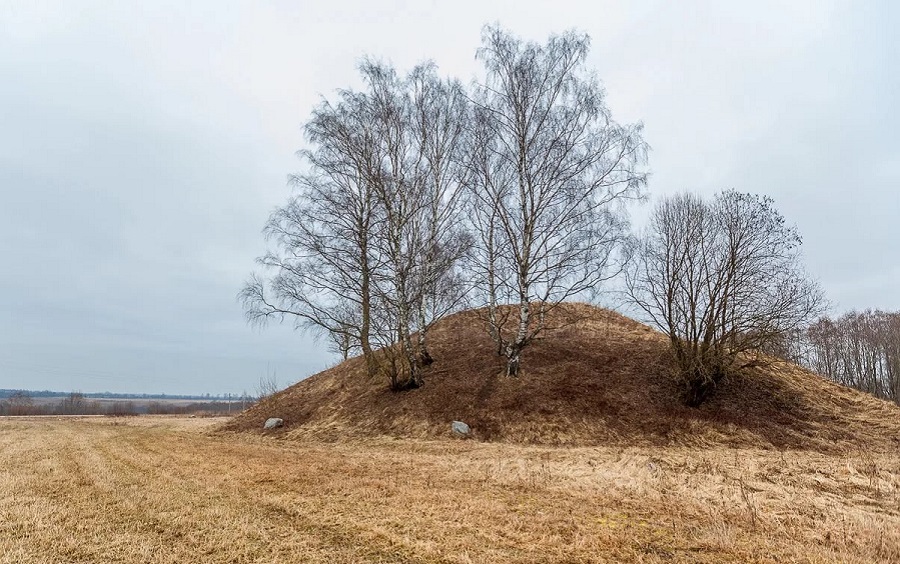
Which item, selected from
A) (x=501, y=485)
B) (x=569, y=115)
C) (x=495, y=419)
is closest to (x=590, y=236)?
(x=569, y=115)

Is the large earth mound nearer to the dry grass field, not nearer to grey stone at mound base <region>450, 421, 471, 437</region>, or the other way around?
grey stone at mound base <region>450, 421, 471, 437</region>

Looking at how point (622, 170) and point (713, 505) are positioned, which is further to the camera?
point (622, 170)

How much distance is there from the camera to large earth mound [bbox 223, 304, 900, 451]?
549 inches

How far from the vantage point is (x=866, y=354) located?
3903cm

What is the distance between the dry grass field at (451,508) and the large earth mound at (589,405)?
2843mm

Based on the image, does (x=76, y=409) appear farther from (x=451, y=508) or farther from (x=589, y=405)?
(x=451, y=508)

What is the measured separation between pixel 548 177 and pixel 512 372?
727 cm

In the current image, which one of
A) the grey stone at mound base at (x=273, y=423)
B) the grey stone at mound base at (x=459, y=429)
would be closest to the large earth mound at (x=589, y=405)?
the grey stone at mound base at (x=459, y=429)

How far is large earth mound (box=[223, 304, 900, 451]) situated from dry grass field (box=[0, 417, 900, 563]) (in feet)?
9.33

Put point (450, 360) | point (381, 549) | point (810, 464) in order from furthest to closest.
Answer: point (450, 360)
point (810, 464)
point (381, 549)

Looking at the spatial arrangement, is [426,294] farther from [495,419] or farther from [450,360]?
[495,419]

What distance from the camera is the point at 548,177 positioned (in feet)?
56.6

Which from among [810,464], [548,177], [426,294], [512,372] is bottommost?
[810,464]

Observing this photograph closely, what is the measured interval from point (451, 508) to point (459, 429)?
8.23 metres
